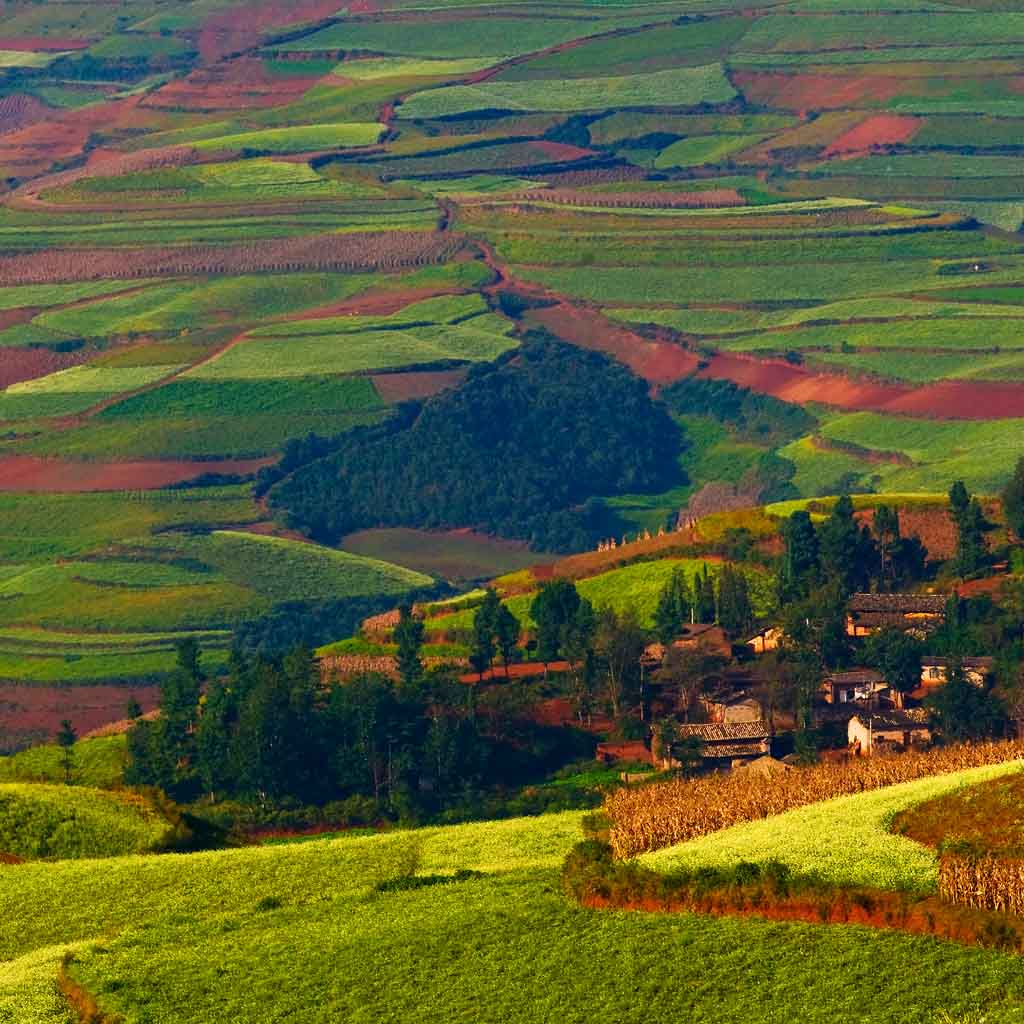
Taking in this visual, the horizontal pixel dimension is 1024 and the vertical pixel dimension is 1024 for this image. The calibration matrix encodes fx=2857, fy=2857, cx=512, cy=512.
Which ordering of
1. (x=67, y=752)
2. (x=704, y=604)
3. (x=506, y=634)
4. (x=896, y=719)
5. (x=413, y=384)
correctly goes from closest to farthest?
1. (x=896, y=719)
2. (x=67, y=752)
3. (x=506, y=634)
4. (x=704, y=604)
5. (x=413, y=384)

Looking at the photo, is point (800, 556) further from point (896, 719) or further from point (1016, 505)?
point (896, 719)

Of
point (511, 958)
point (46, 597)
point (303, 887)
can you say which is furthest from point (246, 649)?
point (511, 958)

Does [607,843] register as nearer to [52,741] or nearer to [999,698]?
[999,698]

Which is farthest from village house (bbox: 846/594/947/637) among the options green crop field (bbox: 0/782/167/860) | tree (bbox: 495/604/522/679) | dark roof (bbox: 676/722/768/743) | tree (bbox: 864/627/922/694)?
green crop field (bbox: 0/782/167/860)

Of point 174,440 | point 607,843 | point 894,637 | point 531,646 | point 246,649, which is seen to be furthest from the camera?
point 174,440

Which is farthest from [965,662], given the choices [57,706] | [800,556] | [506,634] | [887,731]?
[57,706]

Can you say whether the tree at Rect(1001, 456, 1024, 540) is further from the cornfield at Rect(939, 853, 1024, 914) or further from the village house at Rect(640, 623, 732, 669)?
the cornfield at Rect(939, 853, 1024, 914)
